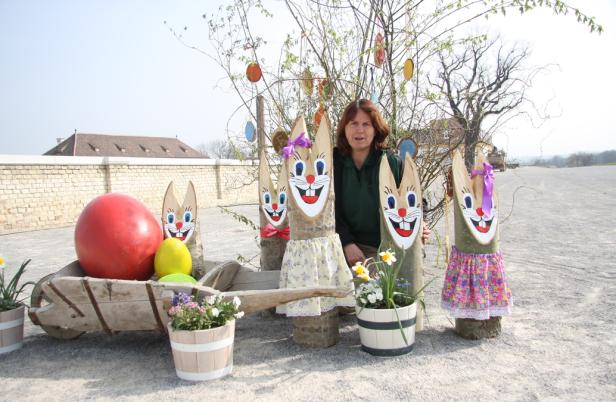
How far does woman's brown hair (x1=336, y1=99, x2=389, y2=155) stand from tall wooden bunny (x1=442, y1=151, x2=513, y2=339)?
59 cm

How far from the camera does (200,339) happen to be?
8.43ft

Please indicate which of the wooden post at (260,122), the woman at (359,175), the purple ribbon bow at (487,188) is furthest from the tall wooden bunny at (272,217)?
the purple ribbon bow at (487,188)

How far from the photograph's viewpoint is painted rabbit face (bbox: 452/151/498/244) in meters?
3.07

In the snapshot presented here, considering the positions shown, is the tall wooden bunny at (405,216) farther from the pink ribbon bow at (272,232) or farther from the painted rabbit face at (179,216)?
the painted rabbit face at (179,216)

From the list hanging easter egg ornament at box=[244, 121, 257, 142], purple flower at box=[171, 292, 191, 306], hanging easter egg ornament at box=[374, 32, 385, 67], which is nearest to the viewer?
purple flower at box=[171, 292, 191, 306]

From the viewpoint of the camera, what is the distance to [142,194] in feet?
52.9

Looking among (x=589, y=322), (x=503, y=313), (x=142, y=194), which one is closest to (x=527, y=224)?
(x=589, y=322)

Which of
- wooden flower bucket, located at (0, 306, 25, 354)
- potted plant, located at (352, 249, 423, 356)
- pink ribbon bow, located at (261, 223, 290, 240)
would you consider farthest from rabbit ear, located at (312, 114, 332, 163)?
wooden flower bucket, located at (0, 306, 25, 354)

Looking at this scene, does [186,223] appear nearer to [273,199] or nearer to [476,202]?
[273,199]

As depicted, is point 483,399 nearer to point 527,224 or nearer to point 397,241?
point 397,241

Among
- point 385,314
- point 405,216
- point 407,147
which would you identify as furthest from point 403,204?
point 385,314

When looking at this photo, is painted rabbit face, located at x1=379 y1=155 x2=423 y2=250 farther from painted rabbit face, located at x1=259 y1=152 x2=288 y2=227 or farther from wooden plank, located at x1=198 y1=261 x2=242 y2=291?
wooden plank, located at x1=198 y1=261 x2=242 y2=291

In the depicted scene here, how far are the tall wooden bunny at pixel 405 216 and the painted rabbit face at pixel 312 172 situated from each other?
1.34 feet

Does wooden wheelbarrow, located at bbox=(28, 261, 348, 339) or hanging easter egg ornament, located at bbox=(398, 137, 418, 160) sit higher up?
hanging easter egg ornament, located at bbox=(398, 137, 418, 160)
